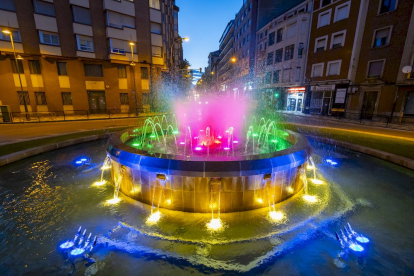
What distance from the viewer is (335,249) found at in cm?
354

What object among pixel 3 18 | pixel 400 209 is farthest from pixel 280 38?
pixel 3 18

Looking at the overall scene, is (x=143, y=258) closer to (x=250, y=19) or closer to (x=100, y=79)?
(x=100, y=79)

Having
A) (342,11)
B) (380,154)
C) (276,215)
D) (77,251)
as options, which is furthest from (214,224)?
(342,11)

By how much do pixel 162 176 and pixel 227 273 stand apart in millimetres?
2464

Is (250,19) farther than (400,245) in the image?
Yes

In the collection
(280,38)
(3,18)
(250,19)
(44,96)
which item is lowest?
(44,96)

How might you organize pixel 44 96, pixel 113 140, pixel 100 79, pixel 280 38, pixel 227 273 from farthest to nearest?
pixel 280 38 < pixel 100 79 < pixel 44 96 < pixel 113 140 < pixel 227 273

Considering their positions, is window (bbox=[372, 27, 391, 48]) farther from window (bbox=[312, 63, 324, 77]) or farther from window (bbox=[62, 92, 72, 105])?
window (bbox=[62, 92, 72, 105])

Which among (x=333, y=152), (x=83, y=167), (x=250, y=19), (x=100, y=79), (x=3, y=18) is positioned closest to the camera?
(x=83, y=167)

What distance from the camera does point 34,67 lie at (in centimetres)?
2391

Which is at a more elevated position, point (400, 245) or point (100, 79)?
point (100, 79)

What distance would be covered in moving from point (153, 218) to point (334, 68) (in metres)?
31.9

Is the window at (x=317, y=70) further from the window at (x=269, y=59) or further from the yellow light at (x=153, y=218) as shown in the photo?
the yellow light at (x=153, y=218)

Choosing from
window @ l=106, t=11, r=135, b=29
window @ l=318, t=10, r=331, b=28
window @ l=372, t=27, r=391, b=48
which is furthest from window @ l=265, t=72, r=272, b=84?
window @ l=106, t=11, r=135, b=29
